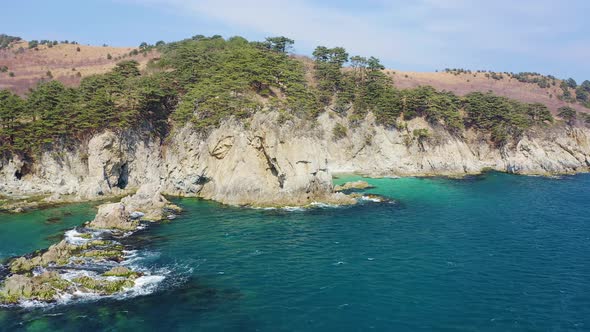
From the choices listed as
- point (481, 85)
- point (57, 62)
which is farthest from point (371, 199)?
point (57, 62)

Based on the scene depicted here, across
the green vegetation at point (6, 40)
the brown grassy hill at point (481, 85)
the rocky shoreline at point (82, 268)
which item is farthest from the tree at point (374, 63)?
the green vegetation at point (6, 40)

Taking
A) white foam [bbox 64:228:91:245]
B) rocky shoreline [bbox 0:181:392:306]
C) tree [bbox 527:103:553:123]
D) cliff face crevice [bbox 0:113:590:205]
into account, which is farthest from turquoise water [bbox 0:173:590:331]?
tree [bbox 527:103:553:123]

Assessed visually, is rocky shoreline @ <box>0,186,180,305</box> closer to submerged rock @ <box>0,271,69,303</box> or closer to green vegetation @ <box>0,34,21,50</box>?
submerged rock @ <box>0,271,69,303</box>

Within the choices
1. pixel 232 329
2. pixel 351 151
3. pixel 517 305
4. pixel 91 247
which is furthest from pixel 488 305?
pixel 351 151

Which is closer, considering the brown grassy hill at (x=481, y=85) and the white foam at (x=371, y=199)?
the white foam at (x=371, y=199)

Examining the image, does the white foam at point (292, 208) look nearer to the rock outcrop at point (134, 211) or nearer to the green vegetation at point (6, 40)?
the rock outcrop at point (134, 211)

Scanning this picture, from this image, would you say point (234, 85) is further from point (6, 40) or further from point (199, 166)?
point (6, 40)

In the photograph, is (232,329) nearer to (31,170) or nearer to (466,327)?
(466,327)
